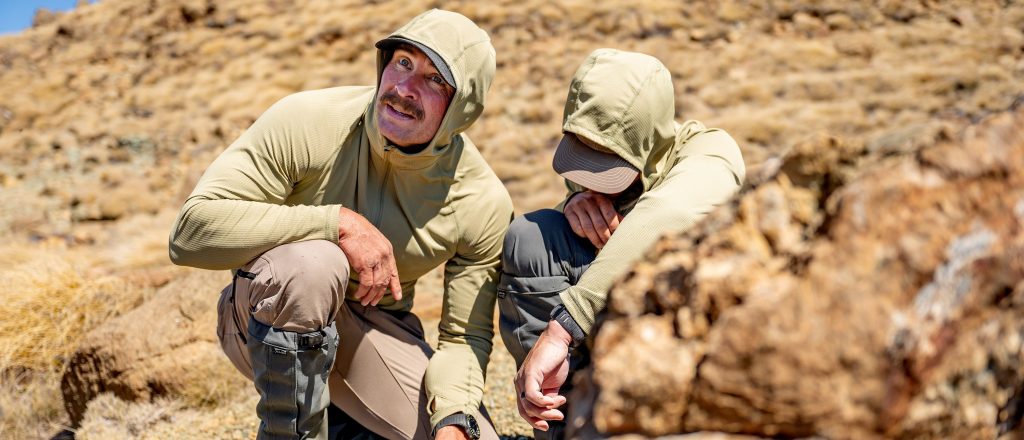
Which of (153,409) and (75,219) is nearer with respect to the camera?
(153,409)

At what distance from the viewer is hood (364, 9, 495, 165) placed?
7.48ft

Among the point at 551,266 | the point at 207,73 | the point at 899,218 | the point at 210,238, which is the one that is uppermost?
the point at 899,218

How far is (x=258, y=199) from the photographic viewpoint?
2.25m

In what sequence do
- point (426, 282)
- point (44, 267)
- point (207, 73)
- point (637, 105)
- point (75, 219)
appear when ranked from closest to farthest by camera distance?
1. point (637, 105)
2. point (44, 267)
3. point (426, 282)
4. point (75, 219)
5. point (207, 73)

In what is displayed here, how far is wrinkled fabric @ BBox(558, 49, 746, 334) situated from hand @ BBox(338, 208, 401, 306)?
62 cm

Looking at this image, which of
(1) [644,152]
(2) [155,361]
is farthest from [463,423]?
(2) [155,361]

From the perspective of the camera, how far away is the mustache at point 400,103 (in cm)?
229

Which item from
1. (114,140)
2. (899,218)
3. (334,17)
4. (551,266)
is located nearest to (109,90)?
(114,140)

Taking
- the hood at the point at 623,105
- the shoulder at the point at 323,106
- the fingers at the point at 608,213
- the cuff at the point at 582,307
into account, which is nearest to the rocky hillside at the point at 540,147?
the cuff at the point at 582,307

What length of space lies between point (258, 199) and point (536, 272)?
2.67 feet

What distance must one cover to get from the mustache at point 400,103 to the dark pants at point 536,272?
0.45 m

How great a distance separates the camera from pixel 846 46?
754 cm

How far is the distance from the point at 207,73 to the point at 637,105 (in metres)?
8.69

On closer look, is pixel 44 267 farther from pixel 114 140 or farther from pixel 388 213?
pixel 114 140
